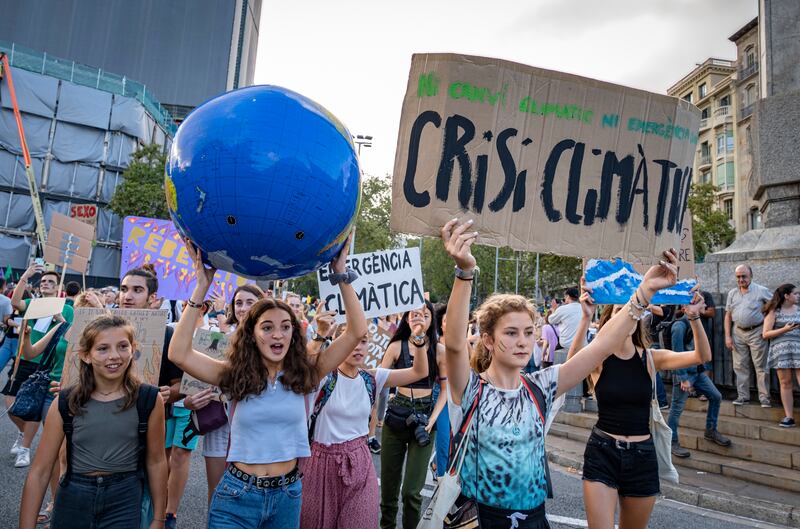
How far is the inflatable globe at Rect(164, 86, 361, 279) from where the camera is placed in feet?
5.94

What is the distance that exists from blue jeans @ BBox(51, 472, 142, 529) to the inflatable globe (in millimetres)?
1413

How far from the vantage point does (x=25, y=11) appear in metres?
54.1

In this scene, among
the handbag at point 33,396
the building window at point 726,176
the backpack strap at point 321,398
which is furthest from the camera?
the building window at point 726,176

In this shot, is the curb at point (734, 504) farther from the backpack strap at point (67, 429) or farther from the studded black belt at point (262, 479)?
the backpack strap at point (67, 429)

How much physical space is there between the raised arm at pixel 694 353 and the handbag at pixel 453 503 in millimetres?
1887

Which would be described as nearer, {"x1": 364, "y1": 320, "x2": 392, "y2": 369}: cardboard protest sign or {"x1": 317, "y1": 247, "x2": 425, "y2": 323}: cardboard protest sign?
{"x1": 317, "y1": 247, "x2": 425, "y2": 323}: cardboard protest sign

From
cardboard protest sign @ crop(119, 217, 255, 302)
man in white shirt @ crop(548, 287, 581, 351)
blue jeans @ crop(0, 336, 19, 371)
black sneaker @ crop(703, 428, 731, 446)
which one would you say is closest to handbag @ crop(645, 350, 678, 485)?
black sneaker @ crop(703, 428, 731, 446)

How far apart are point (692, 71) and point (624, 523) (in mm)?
70646

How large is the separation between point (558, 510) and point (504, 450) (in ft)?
10.8

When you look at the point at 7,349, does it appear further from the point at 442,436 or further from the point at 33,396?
the point at 442,436

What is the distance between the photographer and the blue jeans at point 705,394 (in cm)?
619

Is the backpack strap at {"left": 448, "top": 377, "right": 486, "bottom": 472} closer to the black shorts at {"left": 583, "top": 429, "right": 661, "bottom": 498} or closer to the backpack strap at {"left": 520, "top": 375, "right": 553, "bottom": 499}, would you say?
the backpack strap at {"left": 520, "top": 375, "right": 553, "bottom": 499}

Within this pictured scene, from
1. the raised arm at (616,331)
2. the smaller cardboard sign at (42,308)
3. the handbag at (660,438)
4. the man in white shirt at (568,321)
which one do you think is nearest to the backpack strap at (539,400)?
→ the raised arm at (616,331)

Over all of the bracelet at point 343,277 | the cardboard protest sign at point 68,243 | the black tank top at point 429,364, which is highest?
the cardboard protest sign at point 68,243
